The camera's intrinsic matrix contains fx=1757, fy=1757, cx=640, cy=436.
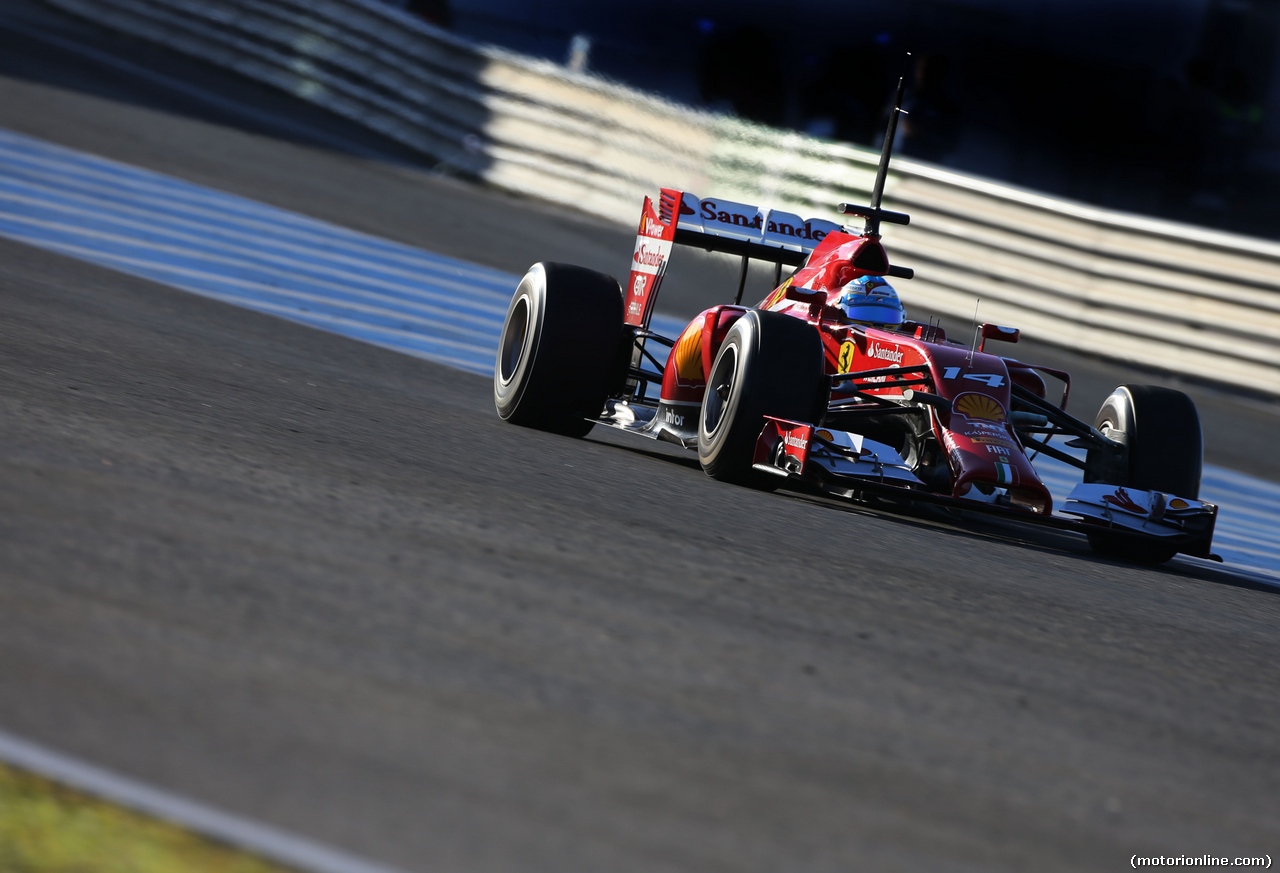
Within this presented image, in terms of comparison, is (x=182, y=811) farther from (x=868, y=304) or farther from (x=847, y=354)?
(x=868, y=304)

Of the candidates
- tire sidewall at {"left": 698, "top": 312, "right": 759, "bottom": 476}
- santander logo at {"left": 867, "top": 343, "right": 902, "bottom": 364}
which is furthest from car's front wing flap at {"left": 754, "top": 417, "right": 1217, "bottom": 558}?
santander logo at {"left": 867, "top": 343, "right": 902, "bottom": 364}

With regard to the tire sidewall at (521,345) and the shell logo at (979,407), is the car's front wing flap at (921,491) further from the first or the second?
the tire sidewall at (521,345)

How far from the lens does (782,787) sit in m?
3.23

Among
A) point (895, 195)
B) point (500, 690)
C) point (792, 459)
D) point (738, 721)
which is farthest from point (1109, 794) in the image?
point (895, 195)

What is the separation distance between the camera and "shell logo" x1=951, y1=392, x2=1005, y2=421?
7102 mm

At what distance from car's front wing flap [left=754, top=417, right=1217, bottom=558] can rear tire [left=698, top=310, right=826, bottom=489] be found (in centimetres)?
7

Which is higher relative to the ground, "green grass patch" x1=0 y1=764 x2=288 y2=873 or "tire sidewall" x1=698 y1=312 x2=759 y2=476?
"tire sidewall" x1=698 y1=312 x2=759 y2=476

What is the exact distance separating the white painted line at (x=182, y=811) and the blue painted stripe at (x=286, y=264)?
20.7 feet

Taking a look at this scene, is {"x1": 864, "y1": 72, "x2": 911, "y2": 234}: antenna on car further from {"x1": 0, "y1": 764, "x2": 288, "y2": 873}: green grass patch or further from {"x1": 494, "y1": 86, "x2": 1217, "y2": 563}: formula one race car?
{"x1": 0, "y1": 764, "x2": 288, "y2": 873}: green grass patch

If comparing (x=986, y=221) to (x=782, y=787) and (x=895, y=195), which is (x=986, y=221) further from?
(x=782, y=787)

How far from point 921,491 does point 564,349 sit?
1887 millimetres

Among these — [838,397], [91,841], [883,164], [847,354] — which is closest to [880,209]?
[883,164]

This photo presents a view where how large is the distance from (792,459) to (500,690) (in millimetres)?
3286

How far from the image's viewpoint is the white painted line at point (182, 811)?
2590mm
